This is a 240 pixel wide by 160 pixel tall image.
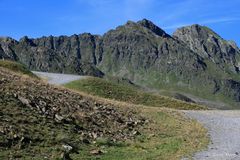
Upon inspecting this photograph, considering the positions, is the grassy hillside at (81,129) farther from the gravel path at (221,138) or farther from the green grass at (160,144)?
the gravel path at (221,138)

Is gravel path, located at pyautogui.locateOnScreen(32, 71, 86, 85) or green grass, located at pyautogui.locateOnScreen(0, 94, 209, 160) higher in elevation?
gravel path, located at pyautogui.locateOnScreen(32, 71, 86, 85)

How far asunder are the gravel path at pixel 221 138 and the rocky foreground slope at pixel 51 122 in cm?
510

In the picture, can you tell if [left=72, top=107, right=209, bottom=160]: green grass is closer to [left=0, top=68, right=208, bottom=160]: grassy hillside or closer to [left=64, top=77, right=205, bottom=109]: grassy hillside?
[left=0, top=68, right=208, bottom=160]: grassy hillside

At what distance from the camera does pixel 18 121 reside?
26.1 m

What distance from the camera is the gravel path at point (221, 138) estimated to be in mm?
23250

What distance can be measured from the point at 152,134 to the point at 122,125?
2382 mm

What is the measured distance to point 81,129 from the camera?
2878cm

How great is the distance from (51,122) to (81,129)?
188 cm

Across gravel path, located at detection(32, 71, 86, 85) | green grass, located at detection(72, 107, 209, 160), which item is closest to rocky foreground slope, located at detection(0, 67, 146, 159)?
green grass, located at detection(72, 107, 209, 160)

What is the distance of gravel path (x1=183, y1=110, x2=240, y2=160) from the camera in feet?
76.3

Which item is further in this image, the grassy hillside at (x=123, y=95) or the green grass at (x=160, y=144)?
the grassy hillside at (x=123, y=95)

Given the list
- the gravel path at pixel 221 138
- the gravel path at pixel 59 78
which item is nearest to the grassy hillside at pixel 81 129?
the gravel path at pixel 221 138

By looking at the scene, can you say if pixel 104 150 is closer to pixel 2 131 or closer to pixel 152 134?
pixel 2 131

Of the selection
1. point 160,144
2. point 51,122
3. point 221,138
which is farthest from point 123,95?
point 160,144
